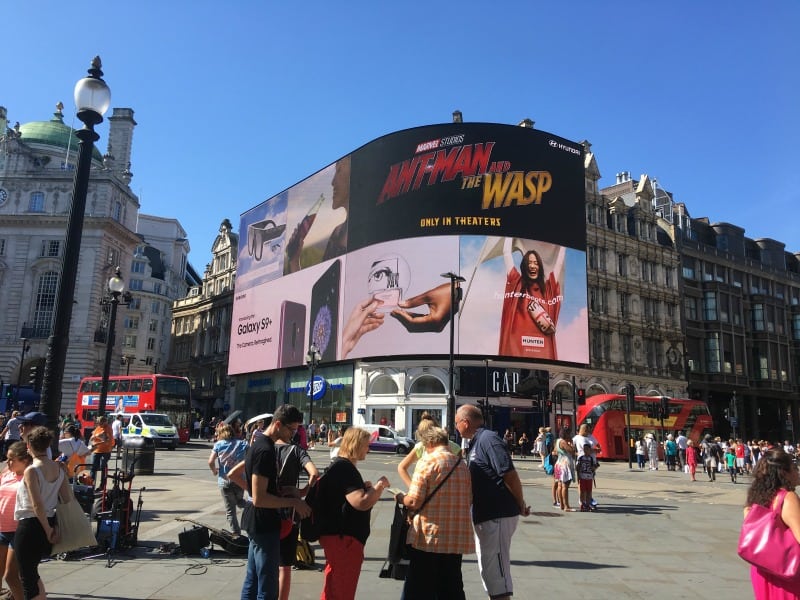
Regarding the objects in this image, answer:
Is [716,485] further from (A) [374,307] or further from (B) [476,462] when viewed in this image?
(A) [374,307]

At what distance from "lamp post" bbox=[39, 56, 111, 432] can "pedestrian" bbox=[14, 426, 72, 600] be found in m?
1.95

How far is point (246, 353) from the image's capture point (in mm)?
58156

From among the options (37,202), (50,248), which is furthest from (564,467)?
(37,202)

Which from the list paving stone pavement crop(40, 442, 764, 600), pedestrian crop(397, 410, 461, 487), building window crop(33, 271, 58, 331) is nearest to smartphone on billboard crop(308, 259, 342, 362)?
building window crop(33, 271, 58, 331)

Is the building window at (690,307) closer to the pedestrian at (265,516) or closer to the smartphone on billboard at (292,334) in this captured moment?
the smartphone on billboard at (292,334)

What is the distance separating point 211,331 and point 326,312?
90.8 feet

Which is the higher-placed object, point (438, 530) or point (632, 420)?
point (632, 420)

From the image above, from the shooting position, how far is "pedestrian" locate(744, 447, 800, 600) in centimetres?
386

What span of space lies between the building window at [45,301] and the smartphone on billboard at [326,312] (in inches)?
985

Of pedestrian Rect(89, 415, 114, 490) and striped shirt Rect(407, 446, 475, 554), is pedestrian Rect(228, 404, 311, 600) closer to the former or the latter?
striped shirt Rect(407, 446, 475, 554)

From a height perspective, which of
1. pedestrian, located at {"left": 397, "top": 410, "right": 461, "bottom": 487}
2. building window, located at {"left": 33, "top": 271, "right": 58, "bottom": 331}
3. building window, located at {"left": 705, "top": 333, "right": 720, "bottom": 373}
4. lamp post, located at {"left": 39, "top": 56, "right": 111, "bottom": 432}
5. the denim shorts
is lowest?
the denim shorts

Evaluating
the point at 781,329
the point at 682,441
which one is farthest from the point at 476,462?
the point at 781,329

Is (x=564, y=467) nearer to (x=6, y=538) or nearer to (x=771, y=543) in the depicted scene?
(x=771, y=543)

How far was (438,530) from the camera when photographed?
4598mm
